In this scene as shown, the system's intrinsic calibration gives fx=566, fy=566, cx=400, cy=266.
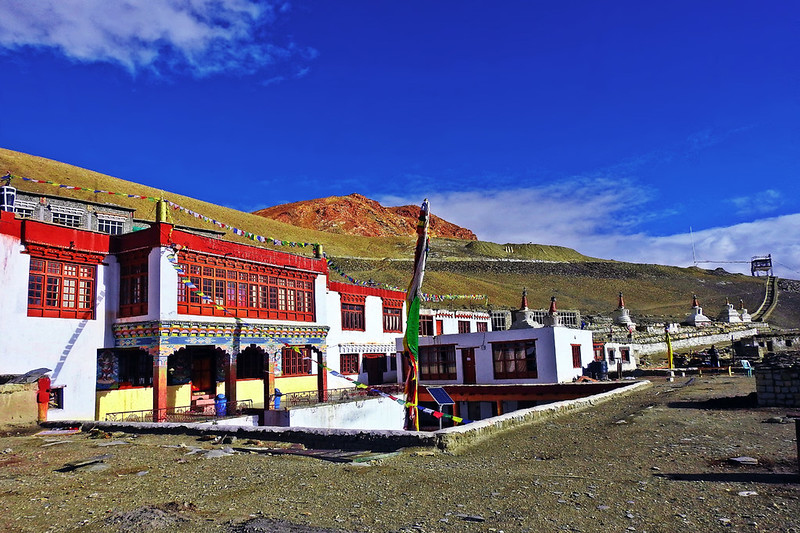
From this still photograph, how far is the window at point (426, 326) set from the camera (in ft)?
136

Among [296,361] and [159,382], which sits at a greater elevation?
[296,361]

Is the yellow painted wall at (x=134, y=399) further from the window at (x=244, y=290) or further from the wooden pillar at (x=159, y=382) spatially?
the window at (x=244, y=290)

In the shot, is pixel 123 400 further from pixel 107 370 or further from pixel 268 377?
pixel 268 377

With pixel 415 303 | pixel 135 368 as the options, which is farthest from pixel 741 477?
Result: pixel 135 368

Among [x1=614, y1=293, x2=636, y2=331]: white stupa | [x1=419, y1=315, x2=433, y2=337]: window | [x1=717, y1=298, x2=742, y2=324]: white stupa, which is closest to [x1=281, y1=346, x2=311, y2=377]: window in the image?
[x1=419, y1=315, x2=433, y2=337]: window

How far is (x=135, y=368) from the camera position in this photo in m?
25.2

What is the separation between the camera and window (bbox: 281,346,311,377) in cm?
3038

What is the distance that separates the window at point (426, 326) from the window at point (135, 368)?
2054 cm

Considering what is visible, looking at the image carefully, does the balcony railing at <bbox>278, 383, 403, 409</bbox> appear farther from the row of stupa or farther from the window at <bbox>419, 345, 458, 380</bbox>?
the row of stupa

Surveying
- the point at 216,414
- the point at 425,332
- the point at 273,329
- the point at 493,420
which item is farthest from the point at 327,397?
the point at 493,420

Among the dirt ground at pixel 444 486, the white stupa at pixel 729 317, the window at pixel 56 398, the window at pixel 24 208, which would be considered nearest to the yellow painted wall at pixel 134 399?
the window at pixel 56 398

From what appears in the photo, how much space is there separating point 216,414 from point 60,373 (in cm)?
609

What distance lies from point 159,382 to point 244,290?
5.80m

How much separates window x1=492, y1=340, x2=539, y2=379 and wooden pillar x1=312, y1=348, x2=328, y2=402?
9.95 meters
